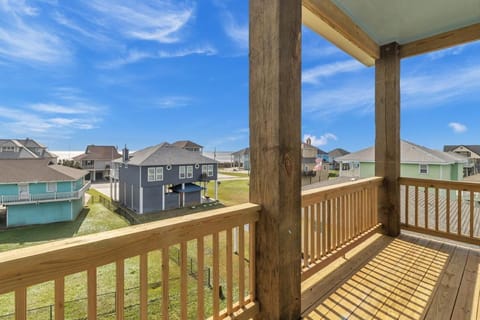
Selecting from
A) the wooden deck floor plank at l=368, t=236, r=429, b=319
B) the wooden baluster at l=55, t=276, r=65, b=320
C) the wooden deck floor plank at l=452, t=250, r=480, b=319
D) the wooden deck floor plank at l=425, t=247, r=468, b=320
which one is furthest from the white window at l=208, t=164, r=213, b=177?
the wooden deck floor plank at l=452, t=250, r=480, b=319

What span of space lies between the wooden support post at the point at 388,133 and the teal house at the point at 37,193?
309cm

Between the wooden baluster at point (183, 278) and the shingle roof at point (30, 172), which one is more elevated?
the shingle roof at point (30, 172)

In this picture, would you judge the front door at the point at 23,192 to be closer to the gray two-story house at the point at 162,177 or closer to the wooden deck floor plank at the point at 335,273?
the gray two-story house at the point at 162,177

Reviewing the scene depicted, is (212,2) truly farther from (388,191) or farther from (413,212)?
(413,212)

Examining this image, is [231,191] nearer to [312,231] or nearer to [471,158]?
[312,231]

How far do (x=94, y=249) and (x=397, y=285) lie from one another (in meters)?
2.13

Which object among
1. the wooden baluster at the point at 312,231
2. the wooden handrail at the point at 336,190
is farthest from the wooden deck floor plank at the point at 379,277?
the wooden handrail at the point at 336,190

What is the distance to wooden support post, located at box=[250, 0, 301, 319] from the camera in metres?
1.27

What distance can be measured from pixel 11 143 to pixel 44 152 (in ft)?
0.81

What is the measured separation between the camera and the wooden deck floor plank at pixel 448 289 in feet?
5.15

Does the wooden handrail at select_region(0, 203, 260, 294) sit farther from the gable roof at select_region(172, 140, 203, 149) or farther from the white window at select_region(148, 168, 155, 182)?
the gable roof at select_region(172, 140, 203, 149)

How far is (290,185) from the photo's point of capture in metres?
1.36

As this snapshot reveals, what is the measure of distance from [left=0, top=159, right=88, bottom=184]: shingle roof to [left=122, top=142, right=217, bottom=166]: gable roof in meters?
0.50

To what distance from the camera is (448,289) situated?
5.97 ft
